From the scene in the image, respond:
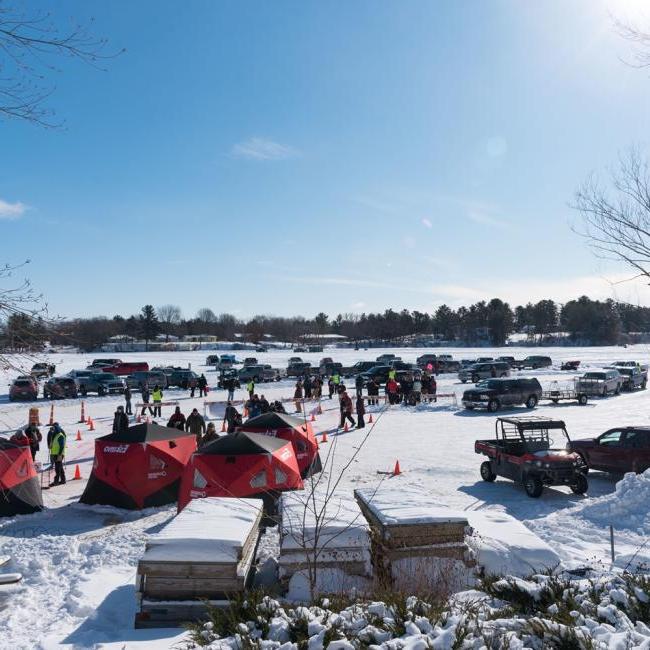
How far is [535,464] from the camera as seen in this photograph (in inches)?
515

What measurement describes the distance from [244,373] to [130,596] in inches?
1496

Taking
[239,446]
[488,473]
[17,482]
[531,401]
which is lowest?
[488,473]

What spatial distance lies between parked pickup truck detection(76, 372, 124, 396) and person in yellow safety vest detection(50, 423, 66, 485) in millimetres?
23817

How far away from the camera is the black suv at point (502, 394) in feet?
93.7

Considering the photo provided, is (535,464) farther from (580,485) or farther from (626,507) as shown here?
(626,507)

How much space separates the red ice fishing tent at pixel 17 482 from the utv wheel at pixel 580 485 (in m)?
11.5

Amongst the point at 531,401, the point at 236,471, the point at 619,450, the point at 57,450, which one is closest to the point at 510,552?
the point at 236,471

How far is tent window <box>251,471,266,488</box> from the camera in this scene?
37.8 ft

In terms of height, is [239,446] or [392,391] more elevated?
[239,446]

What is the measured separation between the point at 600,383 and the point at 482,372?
1136 cm

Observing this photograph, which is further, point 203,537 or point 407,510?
point 407,510

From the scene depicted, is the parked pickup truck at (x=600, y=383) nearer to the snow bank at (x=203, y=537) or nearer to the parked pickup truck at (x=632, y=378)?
the parked pickup truck at (x=632, y=378)

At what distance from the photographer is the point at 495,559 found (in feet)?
25.1

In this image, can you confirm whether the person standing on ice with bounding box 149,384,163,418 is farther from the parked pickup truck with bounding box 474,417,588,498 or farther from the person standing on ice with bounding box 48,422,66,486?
the parked pickup truck with bounding box 474,417,588,498
